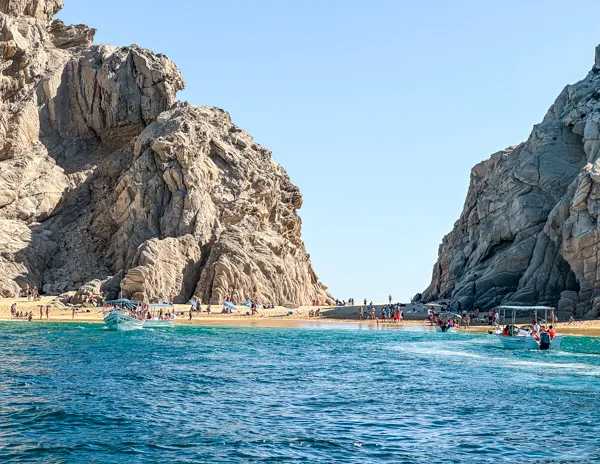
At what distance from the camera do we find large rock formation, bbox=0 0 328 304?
9931cm

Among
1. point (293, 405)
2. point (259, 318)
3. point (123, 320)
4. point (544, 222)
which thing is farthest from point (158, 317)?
point (293, 405)

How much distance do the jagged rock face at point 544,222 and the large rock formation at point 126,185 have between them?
89.9 ft

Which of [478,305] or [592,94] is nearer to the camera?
[478,305]

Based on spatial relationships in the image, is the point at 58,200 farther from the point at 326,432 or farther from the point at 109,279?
the point at 326,432

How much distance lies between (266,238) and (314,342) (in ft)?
147

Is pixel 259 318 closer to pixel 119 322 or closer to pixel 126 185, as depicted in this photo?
pixel 119 322

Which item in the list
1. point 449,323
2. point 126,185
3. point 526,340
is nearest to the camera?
point 526,340

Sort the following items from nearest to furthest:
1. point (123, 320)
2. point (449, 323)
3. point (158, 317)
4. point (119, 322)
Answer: point (119, 322) → point (123, 320) → point (449, 323) → point (158, 317)

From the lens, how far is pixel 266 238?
106 meters

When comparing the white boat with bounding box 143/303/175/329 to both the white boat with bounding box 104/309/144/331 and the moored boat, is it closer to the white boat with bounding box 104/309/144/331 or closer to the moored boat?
the moored boat

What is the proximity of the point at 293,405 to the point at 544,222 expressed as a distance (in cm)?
6271

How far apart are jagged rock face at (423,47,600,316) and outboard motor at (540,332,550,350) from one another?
18.6 metres

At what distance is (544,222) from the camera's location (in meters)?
84.4

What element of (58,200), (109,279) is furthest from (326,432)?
(58,200)
